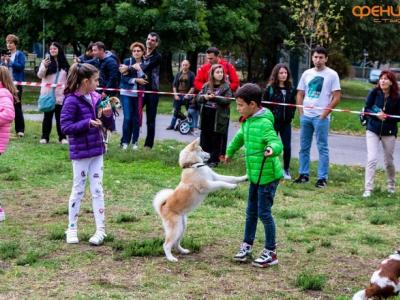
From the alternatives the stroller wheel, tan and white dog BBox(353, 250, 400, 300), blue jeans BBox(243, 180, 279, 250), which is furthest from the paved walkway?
tan and white dog BBox(353, 250, 400, 300)

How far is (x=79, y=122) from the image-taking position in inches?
241

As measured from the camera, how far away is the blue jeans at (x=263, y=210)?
225 inches

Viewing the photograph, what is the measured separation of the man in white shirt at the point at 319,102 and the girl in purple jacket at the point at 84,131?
4230 millimetres

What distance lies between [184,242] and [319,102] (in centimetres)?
412

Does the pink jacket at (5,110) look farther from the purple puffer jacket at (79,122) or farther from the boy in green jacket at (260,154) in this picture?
the boy in green jacket at (260,154)

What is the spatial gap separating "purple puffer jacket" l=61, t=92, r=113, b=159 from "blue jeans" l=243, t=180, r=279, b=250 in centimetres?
160

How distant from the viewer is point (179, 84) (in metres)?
15.8

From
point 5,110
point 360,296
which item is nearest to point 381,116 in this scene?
point 360,296

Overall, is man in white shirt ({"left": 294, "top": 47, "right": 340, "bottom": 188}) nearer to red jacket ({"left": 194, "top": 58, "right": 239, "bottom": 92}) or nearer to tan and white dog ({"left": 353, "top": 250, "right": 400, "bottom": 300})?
red jacket ({"left": 194, "top": 58, "right": 239, "bottom": 92})

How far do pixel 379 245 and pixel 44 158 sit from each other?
6.36m

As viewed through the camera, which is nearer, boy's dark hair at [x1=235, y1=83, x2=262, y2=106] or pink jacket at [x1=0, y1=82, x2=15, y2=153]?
boy's dark hair at [x1=235, y1=83, x2=262, y2=106]

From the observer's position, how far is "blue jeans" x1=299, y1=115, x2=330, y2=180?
9617mm

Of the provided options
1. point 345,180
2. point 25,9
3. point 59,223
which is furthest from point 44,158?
point 25,9

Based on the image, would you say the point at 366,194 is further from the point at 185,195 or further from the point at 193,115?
the point at 193,115
